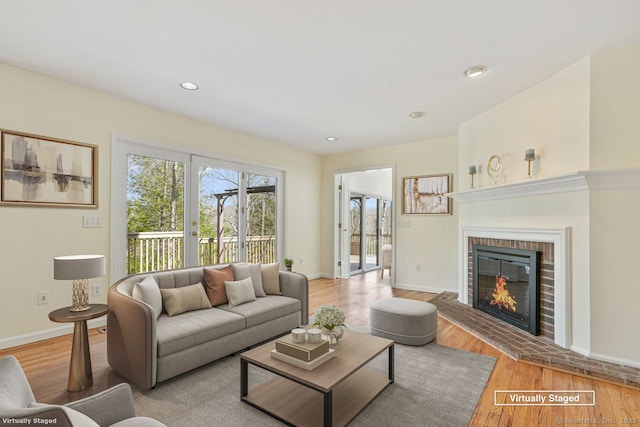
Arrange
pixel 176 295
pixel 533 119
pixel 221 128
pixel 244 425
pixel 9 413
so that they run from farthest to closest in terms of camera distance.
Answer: pixel 221 128
pixel 533 119
pixel 176 295
pixel 244 425
pixel 9 413

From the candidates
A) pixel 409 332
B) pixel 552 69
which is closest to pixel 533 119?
pixel 552 69

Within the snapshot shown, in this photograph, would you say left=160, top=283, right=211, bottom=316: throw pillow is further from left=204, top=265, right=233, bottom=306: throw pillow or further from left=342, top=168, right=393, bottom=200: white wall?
left=342, top=168, right=393, bottom=200: white wall

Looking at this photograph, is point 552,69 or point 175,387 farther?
point 552,69

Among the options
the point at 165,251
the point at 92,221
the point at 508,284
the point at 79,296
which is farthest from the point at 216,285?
the point at 508,284

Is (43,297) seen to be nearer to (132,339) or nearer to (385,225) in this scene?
(132,339)

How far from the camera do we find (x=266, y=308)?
10.2 feet

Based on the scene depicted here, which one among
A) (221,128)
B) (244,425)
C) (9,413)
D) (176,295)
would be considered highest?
(221,128)

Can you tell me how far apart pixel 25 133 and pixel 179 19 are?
207 cm

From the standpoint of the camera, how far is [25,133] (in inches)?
119

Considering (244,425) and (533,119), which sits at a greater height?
(533,119)

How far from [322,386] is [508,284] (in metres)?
2.77

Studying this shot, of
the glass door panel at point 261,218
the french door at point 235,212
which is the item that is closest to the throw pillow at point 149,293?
the french door at point 235,212

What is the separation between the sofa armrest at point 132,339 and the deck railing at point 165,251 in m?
1.49

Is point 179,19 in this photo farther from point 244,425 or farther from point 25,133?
point 244,425
